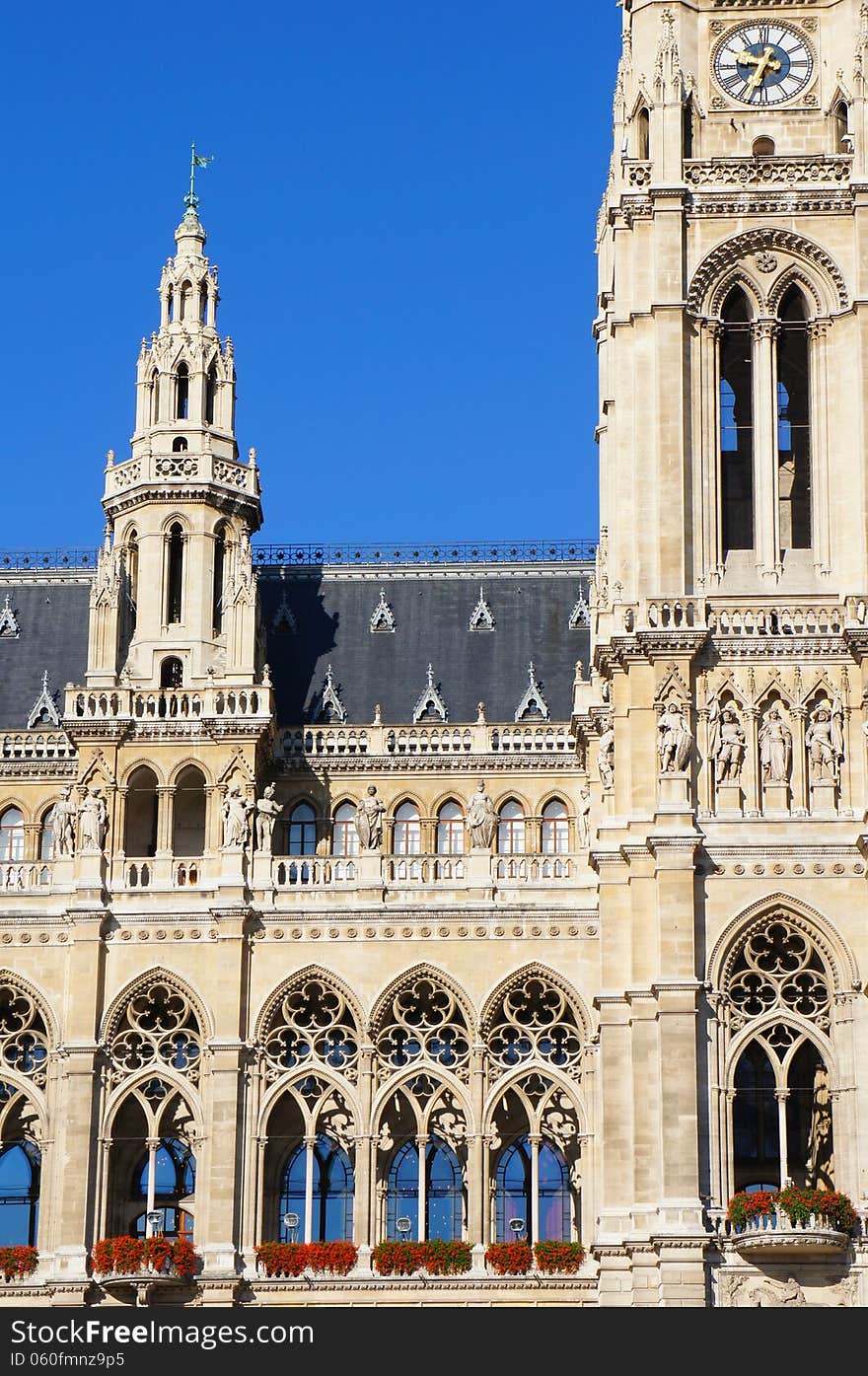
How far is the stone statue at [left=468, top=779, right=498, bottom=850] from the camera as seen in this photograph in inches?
2437

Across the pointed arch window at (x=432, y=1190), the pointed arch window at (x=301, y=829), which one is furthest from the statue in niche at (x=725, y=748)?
the pointed arch window at (x=301, y=829)

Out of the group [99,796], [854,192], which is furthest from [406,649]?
[854,192]

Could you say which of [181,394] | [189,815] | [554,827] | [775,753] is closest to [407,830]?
[554,827]

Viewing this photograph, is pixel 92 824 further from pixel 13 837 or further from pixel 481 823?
pixel 481 823

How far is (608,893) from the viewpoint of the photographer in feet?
194

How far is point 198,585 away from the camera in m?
66.6

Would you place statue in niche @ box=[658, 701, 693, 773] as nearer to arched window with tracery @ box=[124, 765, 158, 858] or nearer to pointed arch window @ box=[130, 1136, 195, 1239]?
arched window with tracery @ box=[124, 765, 158, 858]

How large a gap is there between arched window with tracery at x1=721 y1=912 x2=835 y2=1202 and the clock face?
61.6ft

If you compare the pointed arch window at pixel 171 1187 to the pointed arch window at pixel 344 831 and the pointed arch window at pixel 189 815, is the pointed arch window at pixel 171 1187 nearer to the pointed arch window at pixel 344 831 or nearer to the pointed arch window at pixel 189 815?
the pointed arch window at pixel 189 815

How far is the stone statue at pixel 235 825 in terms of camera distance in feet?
203

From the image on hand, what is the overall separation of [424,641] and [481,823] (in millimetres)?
11683

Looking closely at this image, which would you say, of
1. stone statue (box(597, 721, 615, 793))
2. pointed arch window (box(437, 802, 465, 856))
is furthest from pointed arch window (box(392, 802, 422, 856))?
stone statue (box(597, 721, 615, 793))

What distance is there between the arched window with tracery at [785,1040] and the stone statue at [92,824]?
14.4 metres
